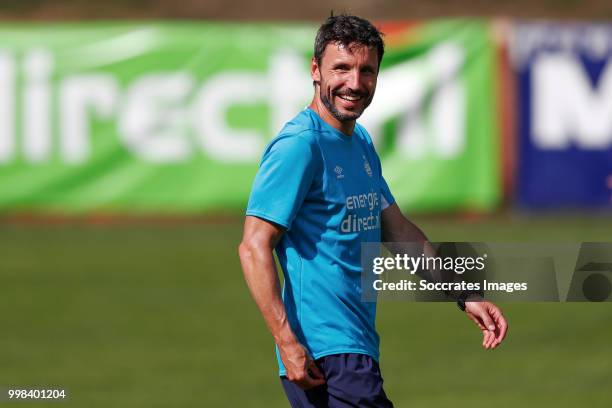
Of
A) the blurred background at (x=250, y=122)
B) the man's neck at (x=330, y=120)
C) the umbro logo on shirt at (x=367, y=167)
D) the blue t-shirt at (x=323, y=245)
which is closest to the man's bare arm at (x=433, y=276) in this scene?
the umbro logo on shirt at (x=367, y=167)

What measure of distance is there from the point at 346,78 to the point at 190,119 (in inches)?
500

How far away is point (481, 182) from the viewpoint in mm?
17484

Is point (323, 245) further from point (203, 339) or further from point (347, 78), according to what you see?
point (203, 339)

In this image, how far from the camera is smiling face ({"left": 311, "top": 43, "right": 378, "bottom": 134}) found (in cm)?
478

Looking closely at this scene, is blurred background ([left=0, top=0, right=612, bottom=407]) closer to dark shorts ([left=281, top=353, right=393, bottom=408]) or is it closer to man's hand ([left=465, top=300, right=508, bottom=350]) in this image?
man's hand ([left=465, top=300, right=508, bottom=350])

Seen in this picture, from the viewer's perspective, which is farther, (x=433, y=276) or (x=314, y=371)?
(x=433, y=276)

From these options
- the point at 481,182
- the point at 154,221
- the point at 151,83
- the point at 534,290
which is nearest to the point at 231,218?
the point at 154,221

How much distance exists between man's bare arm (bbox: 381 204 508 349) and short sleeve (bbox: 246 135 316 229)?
2.38 feet

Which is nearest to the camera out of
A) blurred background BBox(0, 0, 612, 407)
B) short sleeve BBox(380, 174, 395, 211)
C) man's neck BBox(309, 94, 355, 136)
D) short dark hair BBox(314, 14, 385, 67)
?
short dark hair BBox(314, 14, 385, 67)

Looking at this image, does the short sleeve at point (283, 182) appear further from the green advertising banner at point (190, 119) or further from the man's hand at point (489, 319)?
the green advertising banner at point (190, 119)

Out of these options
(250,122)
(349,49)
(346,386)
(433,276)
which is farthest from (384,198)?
(250,122)

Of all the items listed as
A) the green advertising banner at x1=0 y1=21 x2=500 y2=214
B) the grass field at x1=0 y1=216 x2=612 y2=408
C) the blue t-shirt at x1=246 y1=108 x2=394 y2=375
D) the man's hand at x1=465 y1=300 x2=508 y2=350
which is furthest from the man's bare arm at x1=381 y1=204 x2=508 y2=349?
the green advertising banner at x1=0 y1=21 x2=500 y2=214

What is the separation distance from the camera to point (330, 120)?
4.90m

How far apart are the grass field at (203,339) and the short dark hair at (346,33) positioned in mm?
4344
